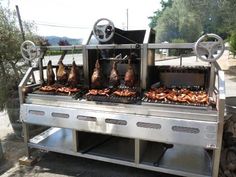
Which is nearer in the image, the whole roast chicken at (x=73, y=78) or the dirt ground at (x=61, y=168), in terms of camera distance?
the dirt ground at (x=61, y=168)

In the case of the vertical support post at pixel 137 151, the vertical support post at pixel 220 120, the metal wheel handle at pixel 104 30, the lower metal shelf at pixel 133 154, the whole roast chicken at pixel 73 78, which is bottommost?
the lower metal shelf at pixel 133 154

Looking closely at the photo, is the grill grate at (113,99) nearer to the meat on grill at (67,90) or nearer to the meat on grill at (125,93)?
the meat on grill at (125,93)

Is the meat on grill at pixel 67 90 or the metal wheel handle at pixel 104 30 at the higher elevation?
the metal wheel handle at pixel 104 30

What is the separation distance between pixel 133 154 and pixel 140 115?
2.20 ft

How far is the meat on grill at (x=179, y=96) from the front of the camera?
214cm

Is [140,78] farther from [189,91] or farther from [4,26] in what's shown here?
[4,26]

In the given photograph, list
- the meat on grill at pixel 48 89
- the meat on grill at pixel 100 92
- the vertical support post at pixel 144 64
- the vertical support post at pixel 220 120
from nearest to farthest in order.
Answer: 1. the vertical support post at pixel 220 120
2. the vertical support post at pixel 144 64
3. the meat on grill at pixel 100 92
4. the meat on grill at pixel 48 89

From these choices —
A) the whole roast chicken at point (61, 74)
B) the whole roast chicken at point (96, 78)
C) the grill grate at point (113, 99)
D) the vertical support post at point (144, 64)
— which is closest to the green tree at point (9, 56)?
the whole roast chicken at point (61, 74)

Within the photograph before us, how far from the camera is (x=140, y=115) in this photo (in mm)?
2154

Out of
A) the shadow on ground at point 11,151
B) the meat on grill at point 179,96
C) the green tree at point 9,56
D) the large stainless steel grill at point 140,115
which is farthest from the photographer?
the green tree at point 9,56

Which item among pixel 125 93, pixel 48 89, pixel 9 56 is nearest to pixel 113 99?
pixel 125 93

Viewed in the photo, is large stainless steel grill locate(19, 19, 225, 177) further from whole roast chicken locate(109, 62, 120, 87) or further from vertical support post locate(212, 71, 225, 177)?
whole roast chicken locate(109, 62, 120, 87)

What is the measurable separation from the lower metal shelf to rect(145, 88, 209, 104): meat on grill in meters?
0.67

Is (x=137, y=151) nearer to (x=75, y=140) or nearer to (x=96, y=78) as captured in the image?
(x=75, y=140)
